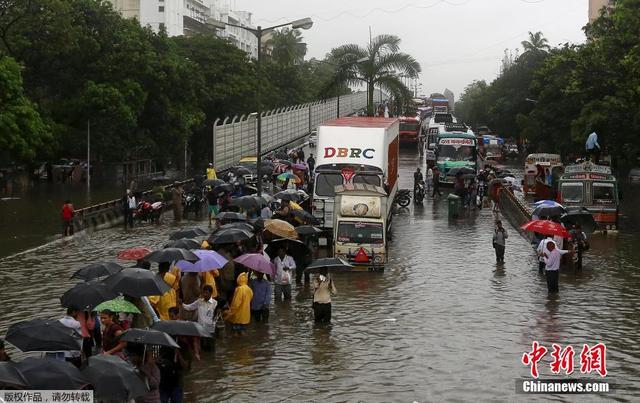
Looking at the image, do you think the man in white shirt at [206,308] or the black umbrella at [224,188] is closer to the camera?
the man in white shirt at [206,308]

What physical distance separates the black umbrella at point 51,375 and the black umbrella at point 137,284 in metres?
3.93

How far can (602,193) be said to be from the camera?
32.2 meters

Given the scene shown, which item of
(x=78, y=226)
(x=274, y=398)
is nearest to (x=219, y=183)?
(x=78, y=226)

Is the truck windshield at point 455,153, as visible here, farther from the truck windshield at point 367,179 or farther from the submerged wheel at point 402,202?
the truck windshield at point 367,179

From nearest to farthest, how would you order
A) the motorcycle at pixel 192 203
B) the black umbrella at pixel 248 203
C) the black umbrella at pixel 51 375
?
1. the black umbrella at pixel 51 375
2. the black umbrella at pixel 248 203
3. the motorcycle at pixel 192 203

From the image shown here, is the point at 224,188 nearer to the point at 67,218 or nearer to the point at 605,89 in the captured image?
the point at 67,218

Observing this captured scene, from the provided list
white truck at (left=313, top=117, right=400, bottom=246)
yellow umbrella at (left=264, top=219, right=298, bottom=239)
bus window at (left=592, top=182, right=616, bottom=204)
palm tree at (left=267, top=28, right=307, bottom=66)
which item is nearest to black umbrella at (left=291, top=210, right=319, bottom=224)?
white truck at (left=313, top=117, right=400, bottom=246)

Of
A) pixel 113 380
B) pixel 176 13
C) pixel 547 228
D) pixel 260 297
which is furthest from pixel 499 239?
pixel 176 13

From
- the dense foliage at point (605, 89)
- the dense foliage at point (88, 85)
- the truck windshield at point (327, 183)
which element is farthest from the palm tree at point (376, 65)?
the truck windshield at point (327, 183)

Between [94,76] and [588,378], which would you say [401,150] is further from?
[588,378]

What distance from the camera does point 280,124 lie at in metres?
65.7

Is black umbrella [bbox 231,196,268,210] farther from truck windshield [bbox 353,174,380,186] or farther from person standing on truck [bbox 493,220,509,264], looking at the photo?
person standing on truck [bbox 493,220,509,264]

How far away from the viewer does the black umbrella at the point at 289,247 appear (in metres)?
20.9

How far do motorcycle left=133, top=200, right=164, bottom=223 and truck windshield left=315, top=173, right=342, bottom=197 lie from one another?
8184 mm
